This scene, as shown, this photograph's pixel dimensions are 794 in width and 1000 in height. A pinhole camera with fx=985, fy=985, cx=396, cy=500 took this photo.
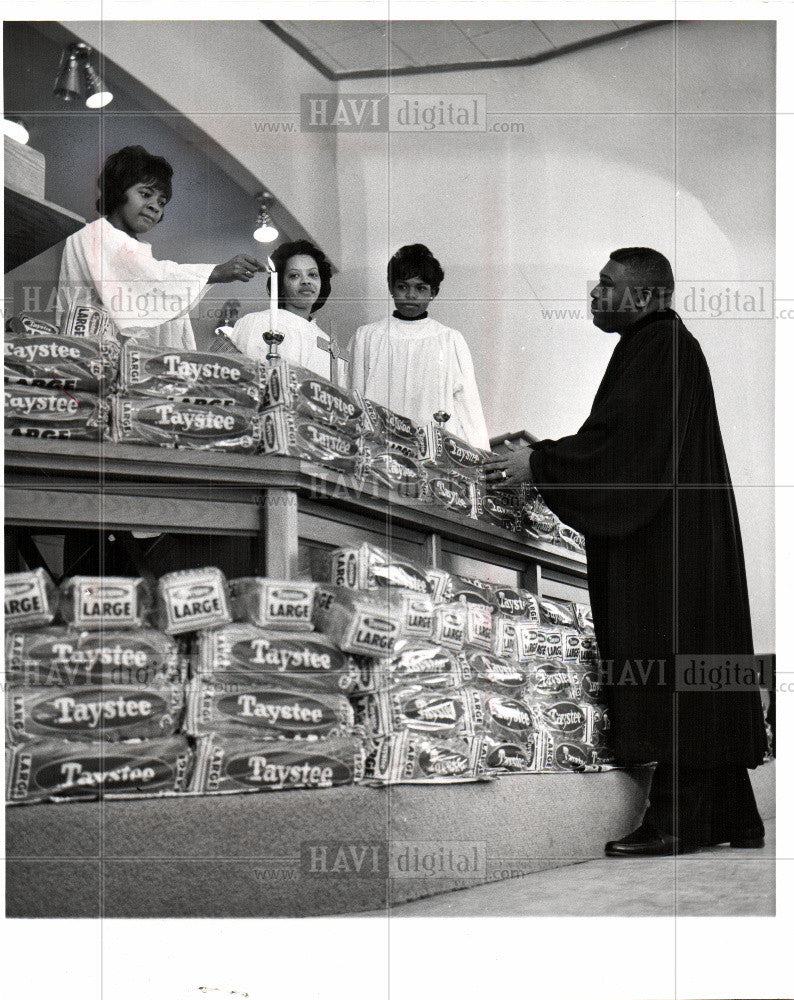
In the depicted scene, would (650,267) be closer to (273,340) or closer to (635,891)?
Answer: (273,340)

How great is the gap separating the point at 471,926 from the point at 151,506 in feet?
4.36

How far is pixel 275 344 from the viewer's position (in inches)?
98.9

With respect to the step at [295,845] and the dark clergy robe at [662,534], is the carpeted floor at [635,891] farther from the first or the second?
the dark clergy robe at [662,534]

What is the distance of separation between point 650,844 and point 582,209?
166 cm

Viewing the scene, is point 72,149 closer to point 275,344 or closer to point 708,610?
point 275,344

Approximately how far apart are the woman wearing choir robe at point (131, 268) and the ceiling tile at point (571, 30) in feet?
3.24

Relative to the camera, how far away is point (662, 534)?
2.59 meters

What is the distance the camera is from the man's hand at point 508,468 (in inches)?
102

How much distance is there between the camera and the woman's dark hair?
2.50 metres

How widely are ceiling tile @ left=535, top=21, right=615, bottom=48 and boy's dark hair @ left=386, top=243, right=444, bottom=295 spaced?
66cm

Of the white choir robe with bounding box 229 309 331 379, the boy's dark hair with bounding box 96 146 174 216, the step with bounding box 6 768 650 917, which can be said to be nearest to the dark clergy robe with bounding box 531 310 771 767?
the step with bounding box 6 768 650 917

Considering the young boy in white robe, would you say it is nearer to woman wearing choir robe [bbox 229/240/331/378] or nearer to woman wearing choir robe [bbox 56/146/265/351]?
woman wearing choir robe [bbox 229/240/331/378]

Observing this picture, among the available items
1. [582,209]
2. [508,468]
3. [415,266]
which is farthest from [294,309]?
[582,209]

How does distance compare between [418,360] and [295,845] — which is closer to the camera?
[295,845]
